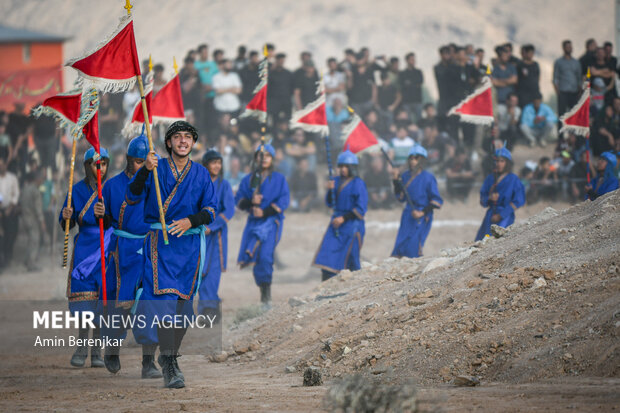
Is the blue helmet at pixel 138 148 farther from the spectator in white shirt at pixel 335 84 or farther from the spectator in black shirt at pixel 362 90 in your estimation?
the spectator in black shirt at pixel 362 90

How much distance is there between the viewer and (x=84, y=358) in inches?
338

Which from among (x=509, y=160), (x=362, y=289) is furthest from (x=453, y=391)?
(x=509, y=160)

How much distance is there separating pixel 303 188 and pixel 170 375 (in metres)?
12.9

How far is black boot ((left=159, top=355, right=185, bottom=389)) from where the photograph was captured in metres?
6.69

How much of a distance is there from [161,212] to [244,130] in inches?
495

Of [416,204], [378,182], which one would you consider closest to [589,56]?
[378,182]

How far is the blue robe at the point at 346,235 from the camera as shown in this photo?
1234 centimetres

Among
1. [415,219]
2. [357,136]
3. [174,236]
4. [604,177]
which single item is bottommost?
[415,219]

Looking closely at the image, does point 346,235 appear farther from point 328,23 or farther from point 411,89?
point 328,23

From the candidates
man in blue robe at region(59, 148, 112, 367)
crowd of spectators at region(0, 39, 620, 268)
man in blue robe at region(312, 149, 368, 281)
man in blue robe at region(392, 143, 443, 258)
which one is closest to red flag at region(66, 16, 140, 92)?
man in blue robe at region(59, 148, 112, 367)

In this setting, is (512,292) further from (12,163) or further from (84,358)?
(12,163)

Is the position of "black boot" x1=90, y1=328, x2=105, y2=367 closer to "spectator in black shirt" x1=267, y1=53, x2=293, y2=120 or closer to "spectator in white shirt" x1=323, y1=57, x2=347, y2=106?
"spectator in black shirt" x1=267, y1=53, x2=293, y2=120

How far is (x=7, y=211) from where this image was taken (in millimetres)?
18062

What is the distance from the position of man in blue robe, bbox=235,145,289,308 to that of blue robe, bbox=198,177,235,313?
41 cm
